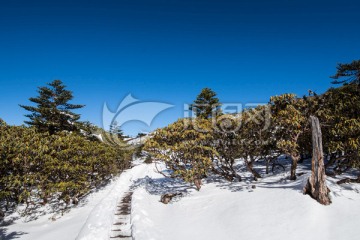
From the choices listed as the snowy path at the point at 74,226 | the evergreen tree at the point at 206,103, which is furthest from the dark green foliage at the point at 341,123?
the evergreen tree at the point at 206,103

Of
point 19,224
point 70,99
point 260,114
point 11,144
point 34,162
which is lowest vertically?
point 19,224

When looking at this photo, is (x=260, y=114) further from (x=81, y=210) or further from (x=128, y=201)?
(x=81, y=210)

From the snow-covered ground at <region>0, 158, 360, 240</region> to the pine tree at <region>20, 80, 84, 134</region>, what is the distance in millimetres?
20686

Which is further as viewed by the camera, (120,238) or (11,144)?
(11,144)

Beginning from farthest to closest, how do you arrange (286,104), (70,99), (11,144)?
(70,99)
(286,104)
(11,144)

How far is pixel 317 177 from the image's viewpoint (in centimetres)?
1084

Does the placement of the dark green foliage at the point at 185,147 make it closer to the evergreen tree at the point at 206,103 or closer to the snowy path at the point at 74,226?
the snowy path at the point at 74,226

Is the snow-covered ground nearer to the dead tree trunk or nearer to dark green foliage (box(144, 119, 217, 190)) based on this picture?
the dead tree trunk

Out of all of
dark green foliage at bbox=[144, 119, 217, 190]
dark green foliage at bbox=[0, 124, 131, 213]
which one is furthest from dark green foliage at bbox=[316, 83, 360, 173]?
dark green foliage at bbox=[0, 124, 131, 213]

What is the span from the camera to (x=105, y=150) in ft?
74.2

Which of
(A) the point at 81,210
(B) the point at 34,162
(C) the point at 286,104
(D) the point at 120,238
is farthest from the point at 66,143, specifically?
(C) the point at 286,104

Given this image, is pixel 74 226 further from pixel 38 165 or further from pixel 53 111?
pixel 53 111

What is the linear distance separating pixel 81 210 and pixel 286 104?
15.9m

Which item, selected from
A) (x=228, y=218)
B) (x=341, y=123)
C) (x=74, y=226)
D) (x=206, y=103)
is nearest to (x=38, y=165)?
(x=74, y=226)
